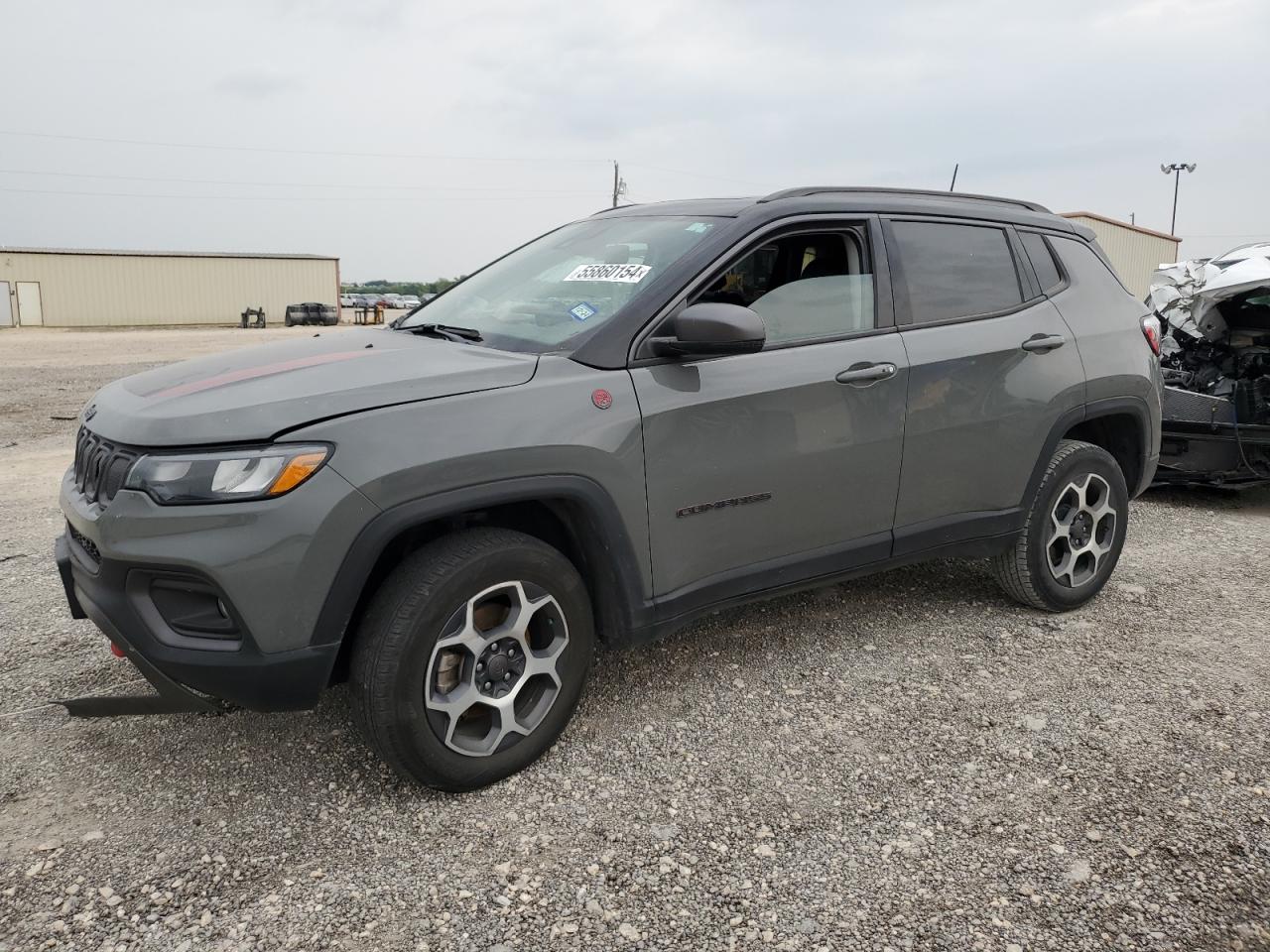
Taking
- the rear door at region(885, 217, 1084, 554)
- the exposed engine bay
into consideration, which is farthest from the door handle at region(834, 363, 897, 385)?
the exposed engine bay

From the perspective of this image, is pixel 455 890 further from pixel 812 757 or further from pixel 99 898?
pixel 812 757

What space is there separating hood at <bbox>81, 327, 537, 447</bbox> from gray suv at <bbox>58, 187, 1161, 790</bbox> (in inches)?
0.5

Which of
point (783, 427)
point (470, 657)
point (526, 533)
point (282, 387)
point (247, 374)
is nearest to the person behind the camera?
point (282, 387)

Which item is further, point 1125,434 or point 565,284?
point 1125,434

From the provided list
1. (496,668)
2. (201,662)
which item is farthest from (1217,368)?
(201,662)

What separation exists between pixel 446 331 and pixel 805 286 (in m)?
1.33

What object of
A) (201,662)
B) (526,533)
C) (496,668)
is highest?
(526,533)

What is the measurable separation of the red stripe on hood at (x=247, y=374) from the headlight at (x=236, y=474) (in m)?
0.36

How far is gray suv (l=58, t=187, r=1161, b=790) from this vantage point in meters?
2.54

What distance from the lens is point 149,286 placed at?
144 feet

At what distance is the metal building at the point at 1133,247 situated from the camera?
37031mm

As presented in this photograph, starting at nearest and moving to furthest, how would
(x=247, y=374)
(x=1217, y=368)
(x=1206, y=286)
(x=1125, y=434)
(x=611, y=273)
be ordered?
(x=247, y=374) < (x=611, y=273) < (x=1125, y=434) < (x=1206, y=286) < (x=1217, y=368)

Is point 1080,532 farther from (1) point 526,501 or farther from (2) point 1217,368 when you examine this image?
(2) point 1217,368

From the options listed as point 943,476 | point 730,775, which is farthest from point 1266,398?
point 730,775
